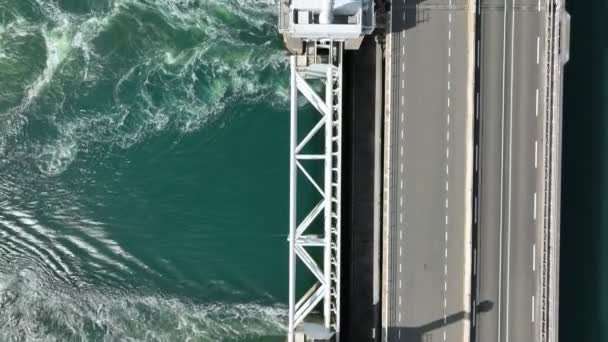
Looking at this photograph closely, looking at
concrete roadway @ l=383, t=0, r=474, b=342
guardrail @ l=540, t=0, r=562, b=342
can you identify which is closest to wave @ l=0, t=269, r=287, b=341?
concrete roadway @ l=383, t=0, r=474, b=342

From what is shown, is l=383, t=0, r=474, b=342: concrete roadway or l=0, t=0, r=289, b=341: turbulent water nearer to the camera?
l=383, t=0, r=474, b=342: concrete roadway

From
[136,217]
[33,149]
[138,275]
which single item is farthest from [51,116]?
[138,275]

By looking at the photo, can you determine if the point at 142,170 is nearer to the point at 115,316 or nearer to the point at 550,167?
the point at 115,316

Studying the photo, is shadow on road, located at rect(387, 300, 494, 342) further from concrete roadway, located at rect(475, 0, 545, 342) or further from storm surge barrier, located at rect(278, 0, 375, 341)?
storm surge barrier, located at rect(278, 0, 375, 341)

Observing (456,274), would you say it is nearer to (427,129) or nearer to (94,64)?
(427,129)

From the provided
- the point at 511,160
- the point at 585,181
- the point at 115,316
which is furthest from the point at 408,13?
the point at 115,316

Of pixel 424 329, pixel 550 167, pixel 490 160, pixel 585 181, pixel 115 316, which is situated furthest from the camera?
pixel 115 316
